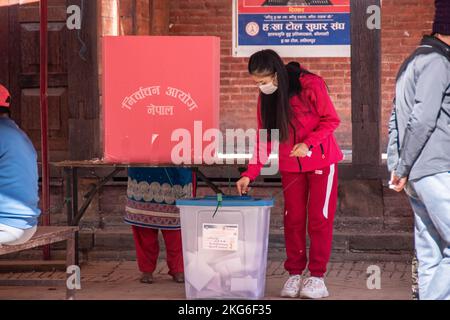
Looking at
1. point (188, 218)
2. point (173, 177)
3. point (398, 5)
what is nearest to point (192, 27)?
point (398, 5)

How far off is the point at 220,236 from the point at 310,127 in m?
0.94

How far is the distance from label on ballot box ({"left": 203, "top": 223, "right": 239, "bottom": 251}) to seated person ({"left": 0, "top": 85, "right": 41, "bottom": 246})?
120 centimetres

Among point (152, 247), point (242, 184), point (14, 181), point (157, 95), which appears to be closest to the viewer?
point (14, 181)

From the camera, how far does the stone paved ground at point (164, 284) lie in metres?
7.91

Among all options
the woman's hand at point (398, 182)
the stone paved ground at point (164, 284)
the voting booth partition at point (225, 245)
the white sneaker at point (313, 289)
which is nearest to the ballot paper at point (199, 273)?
the voting booth partition at point (225, 245)

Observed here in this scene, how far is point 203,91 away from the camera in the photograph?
25.2 feet

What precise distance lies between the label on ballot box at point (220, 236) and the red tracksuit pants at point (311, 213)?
450 millimetres

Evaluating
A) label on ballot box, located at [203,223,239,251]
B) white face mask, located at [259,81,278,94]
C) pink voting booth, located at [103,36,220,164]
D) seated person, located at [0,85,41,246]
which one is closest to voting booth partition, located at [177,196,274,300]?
label on ballot box, located at [203,223,239,251]

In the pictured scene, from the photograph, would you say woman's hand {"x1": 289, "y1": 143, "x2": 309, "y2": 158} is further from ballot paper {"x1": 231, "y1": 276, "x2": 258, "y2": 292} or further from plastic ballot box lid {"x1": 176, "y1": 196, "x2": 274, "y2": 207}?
ballot paper {"x1": 231, "y1": 276, "x2": 258, "y2": 292}

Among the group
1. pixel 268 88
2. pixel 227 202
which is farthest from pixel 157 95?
pixel 227 202

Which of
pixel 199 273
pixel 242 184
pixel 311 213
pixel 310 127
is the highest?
pixel 310 127

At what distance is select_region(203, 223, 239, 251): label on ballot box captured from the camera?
7.43 meters

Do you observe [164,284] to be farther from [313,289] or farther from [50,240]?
[50,240]

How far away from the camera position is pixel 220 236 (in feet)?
24.4
